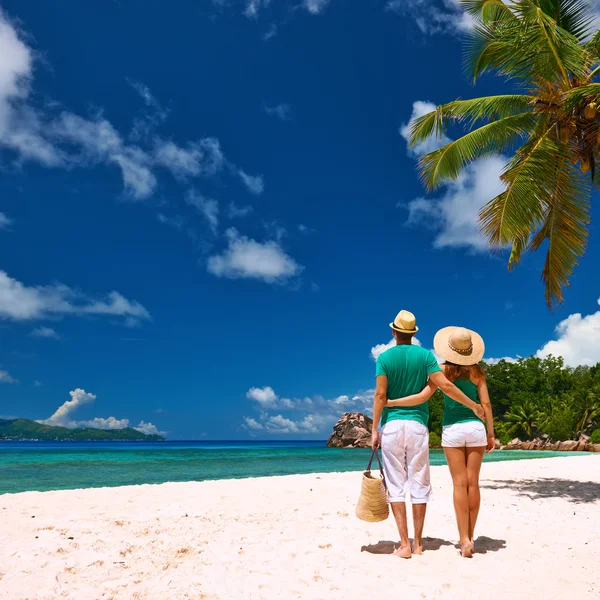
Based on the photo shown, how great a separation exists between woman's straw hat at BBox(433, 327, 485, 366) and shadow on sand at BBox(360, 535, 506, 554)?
1843 millimetres

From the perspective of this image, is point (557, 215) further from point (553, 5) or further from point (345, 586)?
point (345, 586)

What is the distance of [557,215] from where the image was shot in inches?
397

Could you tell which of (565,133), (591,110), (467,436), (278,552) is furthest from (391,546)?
(565,133)

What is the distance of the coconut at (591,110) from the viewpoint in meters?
8.55

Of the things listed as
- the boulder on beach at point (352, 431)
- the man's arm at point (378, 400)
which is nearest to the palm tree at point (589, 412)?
the boulder on beach at point (352, 431)

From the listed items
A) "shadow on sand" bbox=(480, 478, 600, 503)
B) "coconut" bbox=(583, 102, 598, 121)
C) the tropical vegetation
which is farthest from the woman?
the tropical vegetation

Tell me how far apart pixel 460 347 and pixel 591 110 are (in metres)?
6.26

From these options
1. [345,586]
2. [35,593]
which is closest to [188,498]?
[35,593]

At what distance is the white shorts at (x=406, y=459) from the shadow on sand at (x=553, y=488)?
539 centimetres

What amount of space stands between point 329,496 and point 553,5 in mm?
10893

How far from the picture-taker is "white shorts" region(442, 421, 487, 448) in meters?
4.71

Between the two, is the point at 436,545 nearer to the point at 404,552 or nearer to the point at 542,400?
the point at 404,552

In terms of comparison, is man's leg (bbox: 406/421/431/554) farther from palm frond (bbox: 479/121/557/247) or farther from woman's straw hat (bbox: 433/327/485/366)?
palm frond (bbox: 479/121/557/247)

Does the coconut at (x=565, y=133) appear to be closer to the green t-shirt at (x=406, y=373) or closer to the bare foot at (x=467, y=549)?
the green t-shirt at (x=406, y=373)
